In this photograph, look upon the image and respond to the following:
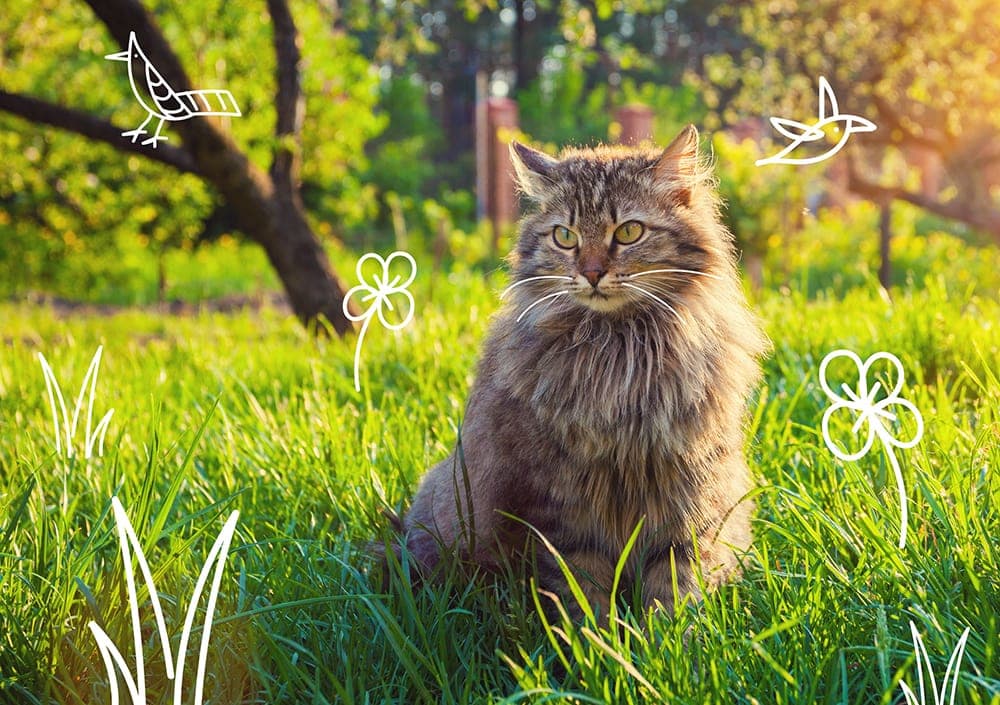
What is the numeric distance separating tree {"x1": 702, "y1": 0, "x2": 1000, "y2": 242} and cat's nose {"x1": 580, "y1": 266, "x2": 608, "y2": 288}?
7.32 m

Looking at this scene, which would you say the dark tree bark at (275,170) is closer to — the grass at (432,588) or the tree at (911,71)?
the grass at (432,588)

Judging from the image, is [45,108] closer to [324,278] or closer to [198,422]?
[324,278]

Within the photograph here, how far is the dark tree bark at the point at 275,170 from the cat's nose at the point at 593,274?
332 cm

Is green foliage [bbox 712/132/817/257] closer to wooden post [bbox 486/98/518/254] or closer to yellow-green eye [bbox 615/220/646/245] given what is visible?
wooden post [bbox 486/98/518/254]

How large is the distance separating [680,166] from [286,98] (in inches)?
164

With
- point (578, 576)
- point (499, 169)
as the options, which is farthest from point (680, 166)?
point (499, 169)

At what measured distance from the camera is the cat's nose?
88.3 inches

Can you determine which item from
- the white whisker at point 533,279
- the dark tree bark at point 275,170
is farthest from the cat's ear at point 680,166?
the dark tree bark at point 275,170

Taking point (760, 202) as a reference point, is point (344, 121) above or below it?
above

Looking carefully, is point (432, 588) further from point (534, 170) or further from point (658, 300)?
point (534, 170)

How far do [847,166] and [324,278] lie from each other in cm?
615

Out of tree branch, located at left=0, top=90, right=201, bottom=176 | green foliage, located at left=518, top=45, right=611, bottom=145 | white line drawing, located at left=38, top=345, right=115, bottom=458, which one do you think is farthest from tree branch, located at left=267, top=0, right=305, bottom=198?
green foliage, located at left=518, top=45, right=611, bottom=145

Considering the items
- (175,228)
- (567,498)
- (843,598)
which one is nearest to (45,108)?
(175,228)

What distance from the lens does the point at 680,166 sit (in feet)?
7.98
